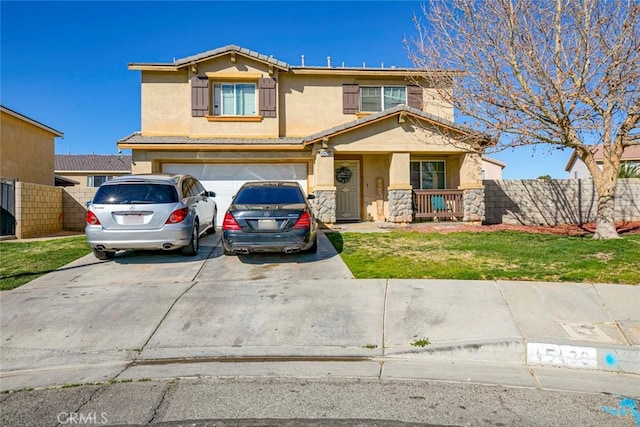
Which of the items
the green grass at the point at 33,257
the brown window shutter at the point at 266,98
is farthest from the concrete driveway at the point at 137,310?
the brown window shutter at the point at 266,98

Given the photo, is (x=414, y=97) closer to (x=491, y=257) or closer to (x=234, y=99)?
(x=234, y=99)

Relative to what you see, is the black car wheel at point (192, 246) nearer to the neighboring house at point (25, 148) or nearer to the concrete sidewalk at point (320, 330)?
the concrete sidewalk at point (320, 330)

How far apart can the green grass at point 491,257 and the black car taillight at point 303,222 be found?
113cm

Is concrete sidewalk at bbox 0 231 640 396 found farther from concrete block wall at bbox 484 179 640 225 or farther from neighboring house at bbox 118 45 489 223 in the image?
concrete block wall at bbox 484 179 640 225

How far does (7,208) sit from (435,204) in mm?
14037

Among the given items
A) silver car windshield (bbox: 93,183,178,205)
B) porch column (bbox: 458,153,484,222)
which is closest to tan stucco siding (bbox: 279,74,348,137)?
porch column (bbox: 458,153,484,222)

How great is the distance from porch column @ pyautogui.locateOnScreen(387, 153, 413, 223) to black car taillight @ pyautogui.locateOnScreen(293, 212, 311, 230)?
21.3ft

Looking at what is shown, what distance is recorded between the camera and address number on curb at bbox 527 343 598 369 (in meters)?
4.21

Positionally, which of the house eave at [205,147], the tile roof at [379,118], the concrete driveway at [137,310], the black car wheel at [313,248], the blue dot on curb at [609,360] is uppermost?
the tile roof at [379,118]

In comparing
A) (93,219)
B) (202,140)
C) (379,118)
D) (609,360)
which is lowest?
(609,360)

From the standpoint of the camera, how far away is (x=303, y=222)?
7.70 m

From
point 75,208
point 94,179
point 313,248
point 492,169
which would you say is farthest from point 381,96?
point 94,179

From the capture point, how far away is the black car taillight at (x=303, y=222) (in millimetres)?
7645

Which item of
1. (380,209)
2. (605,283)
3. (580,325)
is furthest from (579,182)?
(580,325)
